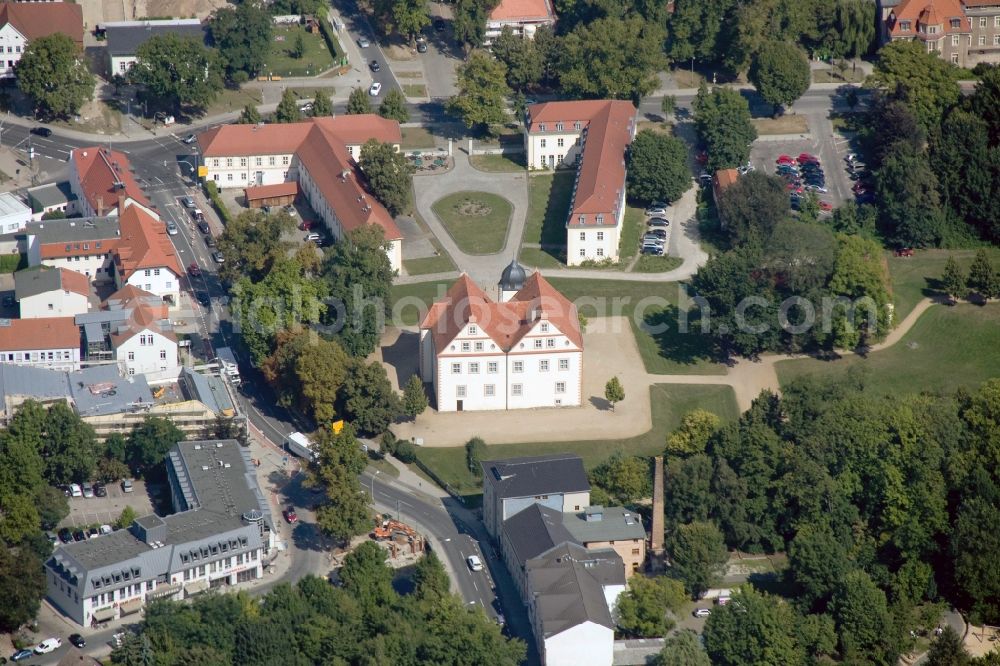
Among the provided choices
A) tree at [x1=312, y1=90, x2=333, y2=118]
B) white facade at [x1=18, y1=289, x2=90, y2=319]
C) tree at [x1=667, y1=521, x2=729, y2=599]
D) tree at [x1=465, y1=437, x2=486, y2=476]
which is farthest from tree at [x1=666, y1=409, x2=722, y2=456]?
tree at [x1=312, y1=90, x2=333, y2=118]

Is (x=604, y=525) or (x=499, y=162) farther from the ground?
(x=499, y=162)

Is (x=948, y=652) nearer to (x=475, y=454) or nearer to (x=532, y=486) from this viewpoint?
(x=532, y=486)

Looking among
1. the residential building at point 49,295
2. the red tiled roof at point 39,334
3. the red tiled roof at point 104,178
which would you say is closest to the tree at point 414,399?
the red tiled roof at point 39,334

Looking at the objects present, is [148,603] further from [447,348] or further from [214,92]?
[214,92]

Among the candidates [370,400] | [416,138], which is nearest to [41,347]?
[370,400]

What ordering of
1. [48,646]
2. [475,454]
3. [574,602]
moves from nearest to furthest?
[48,646]
[574,602]
[475,454]

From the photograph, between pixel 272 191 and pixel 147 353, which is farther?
pixel 272 191

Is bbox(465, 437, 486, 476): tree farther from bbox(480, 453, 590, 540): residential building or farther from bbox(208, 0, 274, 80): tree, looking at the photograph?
bbox(208, 0, 274, 80): tree

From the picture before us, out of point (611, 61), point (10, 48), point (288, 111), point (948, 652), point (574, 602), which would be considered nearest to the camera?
point (574, 602)
